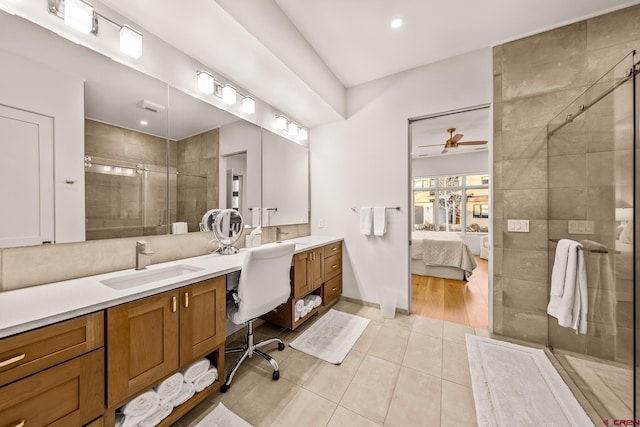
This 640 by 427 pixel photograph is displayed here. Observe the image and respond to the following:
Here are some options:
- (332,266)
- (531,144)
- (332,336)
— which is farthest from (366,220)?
(531,144)

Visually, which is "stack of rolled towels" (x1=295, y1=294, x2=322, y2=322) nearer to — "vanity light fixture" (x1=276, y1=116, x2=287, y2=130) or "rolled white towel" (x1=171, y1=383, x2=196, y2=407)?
"rolled white towel" (x1=171, y1=383, x2=196, y2=407)

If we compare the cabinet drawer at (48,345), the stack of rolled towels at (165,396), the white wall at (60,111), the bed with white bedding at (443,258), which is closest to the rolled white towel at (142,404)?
the stack of rolled towels at (165,396)

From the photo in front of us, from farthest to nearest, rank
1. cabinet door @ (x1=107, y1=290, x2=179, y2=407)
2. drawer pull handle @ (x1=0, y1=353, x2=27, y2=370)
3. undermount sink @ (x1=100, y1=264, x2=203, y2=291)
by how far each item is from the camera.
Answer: undermount sink @ (x1=100, y1=264, x2=203, y2=291) < cabinet door @ (x1=107, y1=290, x2=179, y2=407) < drawer pull handle @ (x1=0, y1=353, x2=27, y2=370)

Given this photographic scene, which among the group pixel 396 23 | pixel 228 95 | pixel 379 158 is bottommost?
pixel 379 158

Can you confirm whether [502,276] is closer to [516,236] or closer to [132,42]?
[516,236]

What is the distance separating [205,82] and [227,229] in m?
1.27

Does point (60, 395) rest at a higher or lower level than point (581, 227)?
lower

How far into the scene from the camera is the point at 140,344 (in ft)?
3.68

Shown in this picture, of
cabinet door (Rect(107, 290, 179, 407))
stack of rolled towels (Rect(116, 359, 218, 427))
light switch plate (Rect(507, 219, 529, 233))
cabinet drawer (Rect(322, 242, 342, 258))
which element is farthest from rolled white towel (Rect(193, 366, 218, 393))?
light switch plate (Rect(507, 219, 529, 233))

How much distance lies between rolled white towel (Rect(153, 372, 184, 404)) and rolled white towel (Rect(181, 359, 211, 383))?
0.04m

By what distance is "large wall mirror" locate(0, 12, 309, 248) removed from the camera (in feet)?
3.94

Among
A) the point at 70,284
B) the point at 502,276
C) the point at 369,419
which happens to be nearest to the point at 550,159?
the point at 502,276

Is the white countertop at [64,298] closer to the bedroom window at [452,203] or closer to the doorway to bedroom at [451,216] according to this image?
the doorway to bedroom at [451,216]

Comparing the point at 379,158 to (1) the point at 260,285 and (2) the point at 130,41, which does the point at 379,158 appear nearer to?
(1) the point at 260,285
